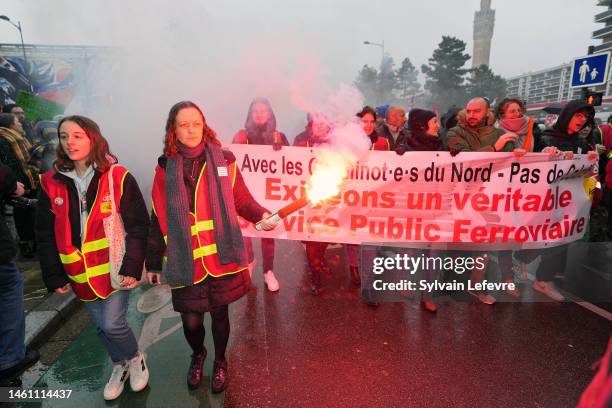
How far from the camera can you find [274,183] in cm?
399

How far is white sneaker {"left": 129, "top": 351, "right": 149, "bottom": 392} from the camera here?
2.71 m

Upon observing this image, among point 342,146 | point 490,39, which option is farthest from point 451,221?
point 490,39

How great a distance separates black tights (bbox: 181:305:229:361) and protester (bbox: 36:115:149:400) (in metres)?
0.46

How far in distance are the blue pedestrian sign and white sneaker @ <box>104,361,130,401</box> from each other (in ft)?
30.6

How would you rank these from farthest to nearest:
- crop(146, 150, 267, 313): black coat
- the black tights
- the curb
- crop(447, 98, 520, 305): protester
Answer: crop(447, 98, 520, 305): protester, the curb, the black tights, crop(146, 150, 267, 313): black coat

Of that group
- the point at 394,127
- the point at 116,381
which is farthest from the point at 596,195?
the point at 116,381

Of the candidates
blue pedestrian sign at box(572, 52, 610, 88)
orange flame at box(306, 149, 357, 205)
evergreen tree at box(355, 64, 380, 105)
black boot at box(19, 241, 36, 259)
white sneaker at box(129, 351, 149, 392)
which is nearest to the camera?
white sneaker at box(129, 351, 149, 392)

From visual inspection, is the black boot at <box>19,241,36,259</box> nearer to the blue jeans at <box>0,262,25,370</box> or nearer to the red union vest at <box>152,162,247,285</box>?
the blue jeans at <box>0,262,25,370</box>

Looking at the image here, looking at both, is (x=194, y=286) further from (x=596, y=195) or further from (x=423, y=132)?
(x=596, y=195)

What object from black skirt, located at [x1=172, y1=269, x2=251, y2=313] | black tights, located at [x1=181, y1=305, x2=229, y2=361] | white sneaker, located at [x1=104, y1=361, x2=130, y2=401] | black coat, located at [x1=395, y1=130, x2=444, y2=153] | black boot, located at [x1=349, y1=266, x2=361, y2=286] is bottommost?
white sneaker, located at [x1=104, y1=361, x2=130, y2=401]

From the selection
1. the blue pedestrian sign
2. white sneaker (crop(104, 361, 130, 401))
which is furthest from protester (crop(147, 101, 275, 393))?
the blue pedestrian sign

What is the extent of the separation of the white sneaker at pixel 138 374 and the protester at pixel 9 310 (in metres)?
0.87

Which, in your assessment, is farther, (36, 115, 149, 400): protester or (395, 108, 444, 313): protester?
(395, 108, 444, 313): protester

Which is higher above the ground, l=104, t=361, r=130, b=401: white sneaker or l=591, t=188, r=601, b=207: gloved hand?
l=591, t=188, r=601, b=207: gloved hand
